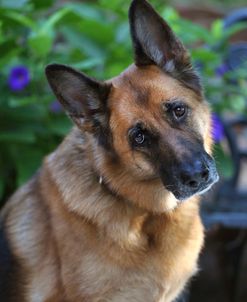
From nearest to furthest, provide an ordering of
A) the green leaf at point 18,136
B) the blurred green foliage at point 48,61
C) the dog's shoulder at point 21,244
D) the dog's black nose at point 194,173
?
the dog's black nose at point 194,173 → the dog's shoulder at point 21,244 → the green leaf at point 18,136 → the blurred green foliage at point 48,61

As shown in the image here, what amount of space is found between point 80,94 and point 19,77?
47.5 inches

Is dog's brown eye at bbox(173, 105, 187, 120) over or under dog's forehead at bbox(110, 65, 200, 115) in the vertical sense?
under

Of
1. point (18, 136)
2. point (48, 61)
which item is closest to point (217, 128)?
point (48, 61)

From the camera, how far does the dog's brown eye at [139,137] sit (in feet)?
9.07

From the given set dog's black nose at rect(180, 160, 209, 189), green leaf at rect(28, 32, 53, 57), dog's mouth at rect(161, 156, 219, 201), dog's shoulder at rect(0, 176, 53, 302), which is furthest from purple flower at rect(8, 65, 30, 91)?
dog's black nose at rect(180, 160, 209, 189)

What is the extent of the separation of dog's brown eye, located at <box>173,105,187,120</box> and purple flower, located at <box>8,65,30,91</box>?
1.39 m

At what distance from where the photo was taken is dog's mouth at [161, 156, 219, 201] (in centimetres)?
266

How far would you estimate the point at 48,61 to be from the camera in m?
4.21

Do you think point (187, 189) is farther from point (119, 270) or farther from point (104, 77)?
point (104, 77)

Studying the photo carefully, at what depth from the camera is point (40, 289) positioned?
305 centimetres

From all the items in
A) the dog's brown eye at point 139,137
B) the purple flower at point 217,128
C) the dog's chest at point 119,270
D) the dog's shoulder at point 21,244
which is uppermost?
the dog's brown eye at point 139,137

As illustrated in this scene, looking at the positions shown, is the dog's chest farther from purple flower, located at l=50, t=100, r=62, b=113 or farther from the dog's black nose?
purple flower, located at l=50, t=100, r=62, b=113

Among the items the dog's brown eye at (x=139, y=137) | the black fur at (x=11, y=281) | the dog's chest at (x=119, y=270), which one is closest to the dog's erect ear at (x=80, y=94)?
the dog's brown eye at (x=139, y=137)

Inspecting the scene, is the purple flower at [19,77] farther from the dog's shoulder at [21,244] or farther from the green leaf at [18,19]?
the dog's shoulder at [21,244]
